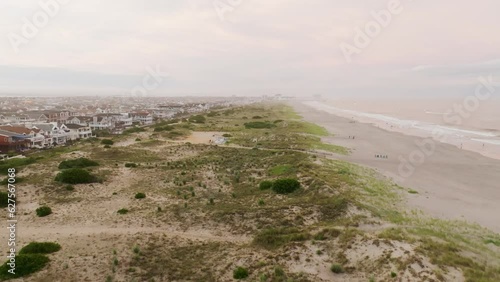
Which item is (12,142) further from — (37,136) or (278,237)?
(278,237)

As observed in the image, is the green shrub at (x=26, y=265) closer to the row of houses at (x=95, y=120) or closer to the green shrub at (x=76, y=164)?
the green shrub at (x=76, y=164)

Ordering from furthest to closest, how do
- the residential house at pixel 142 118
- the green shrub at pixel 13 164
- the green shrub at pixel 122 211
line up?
the residential house at pixel 142 118 → the green shrub at pixel 13 164 → the green shrub at pixel 122 211

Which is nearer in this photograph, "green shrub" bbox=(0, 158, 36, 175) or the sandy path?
the sandy path

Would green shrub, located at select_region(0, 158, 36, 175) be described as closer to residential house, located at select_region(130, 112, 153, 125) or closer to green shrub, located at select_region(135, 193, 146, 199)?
green shrub, located at select_region(135, 193, 146, 199)

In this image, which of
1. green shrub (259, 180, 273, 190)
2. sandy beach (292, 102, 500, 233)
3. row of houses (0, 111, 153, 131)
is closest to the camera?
sandy beach (292, 102, 500, 233)

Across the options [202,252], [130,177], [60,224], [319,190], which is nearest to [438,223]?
[319,190]

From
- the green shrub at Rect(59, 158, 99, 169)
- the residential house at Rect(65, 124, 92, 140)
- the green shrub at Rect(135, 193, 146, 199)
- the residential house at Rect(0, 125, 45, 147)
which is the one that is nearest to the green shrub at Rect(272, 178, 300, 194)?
the green shrub at Rect(135, 193, 146, 199)

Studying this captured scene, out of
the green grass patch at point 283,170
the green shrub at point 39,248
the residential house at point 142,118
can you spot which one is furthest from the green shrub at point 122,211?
the residential house at point 142,118
